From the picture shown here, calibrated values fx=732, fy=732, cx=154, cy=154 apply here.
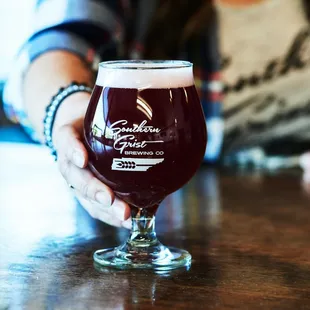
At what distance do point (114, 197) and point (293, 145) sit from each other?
1.18 meters

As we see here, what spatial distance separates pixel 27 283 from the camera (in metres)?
0.94

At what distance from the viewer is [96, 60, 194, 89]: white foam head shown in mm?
966

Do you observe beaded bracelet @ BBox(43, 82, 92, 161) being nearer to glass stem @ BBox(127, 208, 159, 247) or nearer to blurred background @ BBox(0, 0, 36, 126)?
glass stem @ BBox(127, 208, 159, 247)

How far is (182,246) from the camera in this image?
3.74 ft

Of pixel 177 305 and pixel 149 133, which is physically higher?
pixel 149 133

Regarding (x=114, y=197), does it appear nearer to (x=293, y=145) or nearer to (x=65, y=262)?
(x=65, y=262)

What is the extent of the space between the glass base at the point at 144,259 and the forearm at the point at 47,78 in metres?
0.47

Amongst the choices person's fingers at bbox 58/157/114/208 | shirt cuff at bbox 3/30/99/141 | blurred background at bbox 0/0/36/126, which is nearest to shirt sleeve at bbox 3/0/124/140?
shirt cuff at bbox 3/30/99/141

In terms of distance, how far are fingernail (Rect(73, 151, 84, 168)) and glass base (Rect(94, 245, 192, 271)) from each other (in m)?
0.13

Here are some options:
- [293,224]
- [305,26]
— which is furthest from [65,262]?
[305,26]

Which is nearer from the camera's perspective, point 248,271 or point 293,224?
point 248,271

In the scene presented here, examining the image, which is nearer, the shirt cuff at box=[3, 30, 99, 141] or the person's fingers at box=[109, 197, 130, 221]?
the person's fingers at box=[109, 197, 130, 221]

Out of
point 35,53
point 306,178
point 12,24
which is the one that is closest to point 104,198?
point 35,53

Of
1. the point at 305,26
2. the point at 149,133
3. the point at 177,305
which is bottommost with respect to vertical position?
the point at 177,305
